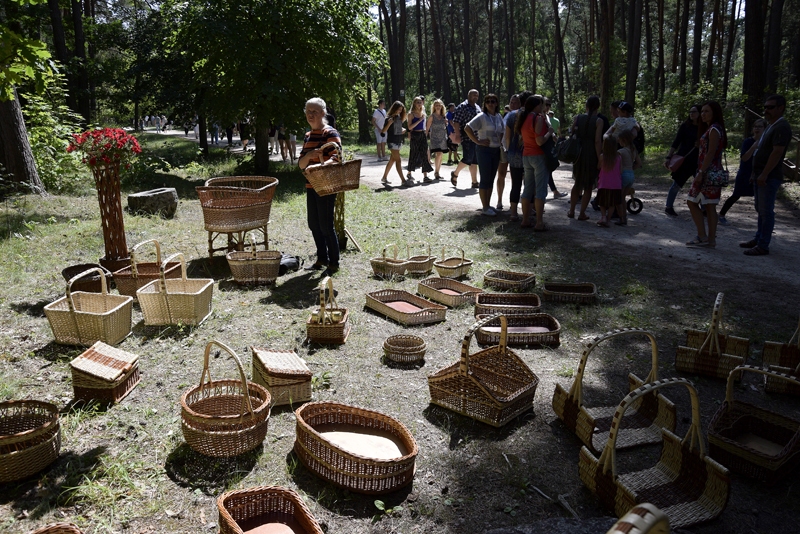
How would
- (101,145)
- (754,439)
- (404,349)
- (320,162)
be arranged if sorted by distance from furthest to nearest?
1. (320,162)
2. (101,145)
3. (404,349)
4. (754,439)

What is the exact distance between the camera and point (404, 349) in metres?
5.12

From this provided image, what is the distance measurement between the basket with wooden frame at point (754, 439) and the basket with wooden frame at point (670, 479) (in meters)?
0.38

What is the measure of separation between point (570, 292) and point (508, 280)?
78 centimetres

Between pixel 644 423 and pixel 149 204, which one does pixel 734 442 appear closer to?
pixel 644 423

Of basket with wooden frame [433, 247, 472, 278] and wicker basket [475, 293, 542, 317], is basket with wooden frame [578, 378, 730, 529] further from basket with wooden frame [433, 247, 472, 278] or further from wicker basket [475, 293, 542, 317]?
basket with wooden frame [433, 247, 472, 278]

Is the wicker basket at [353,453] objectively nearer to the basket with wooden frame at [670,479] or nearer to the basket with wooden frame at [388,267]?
the basket with wooden frame at [670,479]

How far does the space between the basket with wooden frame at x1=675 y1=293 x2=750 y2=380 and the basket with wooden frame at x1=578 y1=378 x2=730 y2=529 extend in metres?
1.47

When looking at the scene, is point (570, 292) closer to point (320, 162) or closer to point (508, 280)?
point (508, 280)

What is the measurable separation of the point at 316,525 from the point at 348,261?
5467 millimetres

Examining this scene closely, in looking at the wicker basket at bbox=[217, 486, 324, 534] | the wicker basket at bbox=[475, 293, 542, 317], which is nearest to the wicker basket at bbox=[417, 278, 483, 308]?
the wicker basket at bbox=[475, 293, 542, 317]

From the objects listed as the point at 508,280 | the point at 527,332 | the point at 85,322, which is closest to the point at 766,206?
the point at 508,280

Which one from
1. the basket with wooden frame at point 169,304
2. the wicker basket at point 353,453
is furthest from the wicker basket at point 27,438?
the basket with wooden frame at point 169,304

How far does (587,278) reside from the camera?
24.8ft

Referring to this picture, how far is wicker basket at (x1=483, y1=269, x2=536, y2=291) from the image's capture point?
7078 millimetres
